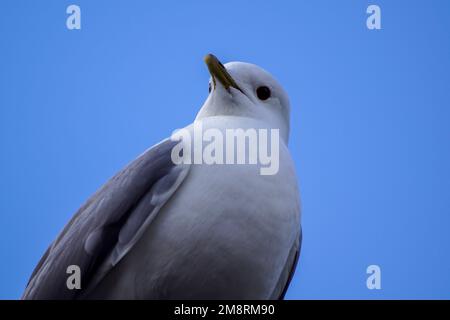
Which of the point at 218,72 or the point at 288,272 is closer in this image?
the point at 288,272

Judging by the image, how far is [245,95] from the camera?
2334 mm

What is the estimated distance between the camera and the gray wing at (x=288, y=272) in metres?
2.05

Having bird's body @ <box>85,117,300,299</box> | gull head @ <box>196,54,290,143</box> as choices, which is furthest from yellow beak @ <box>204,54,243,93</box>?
bird's body @ <box>85,117,300,299</box>

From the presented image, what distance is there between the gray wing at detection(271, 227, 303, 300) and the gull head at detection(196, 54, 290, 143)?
20.9 inches

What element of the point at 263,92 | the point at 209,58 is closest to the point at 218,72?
the point at 209,58

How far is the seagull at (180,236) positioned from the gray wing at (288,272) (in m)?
0.18

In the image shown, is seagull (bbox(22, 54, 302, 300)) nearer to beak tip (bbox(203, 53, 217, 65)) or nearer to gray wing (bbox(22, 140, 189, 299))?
gray wing (bbox(22, 140, 189, 299))

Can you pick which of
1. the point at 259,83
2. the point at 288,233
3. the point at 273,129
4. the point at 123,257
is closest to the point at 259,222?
the point at 288,233

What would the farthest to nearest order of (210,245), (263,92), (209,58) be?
(263,92) < (209,58) < (210,245)

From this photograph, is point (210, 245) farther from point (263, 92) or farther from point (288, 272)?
point (263, 92)

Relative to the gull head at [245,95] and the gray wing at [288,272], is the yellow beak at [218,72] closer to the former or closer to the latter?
the gull head at [245,95]

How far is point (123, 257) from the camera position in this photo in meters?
1.69

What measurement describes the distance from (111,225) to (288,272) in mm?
757
